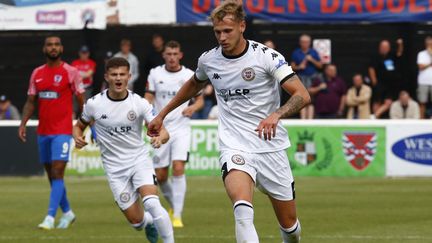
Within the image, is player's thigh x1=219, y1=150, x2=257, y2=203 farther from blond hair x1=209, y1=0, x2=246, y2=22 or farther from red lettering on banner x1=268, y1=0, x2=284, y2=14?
red lettering on banner x1=268, y1=0, x2=284, y2=14

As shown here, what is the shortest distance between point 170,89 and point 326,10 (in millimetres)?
10721

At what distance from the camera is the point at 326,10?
2648 cm

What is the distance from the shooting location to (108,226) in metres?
15.5

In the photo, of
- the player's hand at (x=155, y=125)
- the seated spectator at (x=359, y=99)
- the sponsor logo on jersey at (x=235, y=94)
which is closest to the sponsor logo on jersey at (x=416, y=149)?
the seated spectator at (x=359, y=99)

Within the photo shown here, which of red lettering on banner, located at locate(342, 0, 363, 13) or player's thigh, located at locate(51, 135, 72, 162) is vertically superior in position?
red lettering on banner, located at locate(342, 0, 363, 13)

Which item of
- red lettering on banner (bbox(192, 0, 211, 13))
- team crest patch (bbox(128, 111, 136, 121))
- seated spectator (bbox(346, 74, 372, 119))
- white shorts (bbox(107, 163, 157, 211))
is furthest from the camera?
red lettering on banner (bbox(192, 0, 211, 13))

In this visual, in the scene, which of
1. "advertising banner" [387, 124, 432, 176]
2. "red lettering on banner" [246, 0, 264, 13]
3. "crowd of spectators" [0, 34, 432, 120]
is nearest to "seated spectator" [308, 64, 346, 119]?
"crowd of spectators" [0, 34, 432, 120]

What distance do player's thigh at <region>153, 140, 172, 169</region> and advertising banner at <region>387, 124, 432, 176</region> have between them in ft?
27.1

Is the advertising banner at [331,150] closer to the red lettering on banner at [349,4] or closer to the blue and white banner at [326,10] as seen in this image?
the blue and white banner at [326,10]

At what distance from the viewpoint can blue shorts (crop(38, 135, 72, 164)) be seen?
1570 cm

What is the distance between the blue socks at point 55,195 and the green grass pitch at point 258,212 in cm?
36

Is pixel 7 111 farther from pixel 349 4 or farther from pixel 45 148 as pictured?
pixel 45 148

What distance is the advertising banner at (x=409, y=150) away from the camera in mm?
23594

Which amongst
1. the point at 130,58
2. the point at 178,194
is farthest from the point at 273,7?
the point at 178,194
